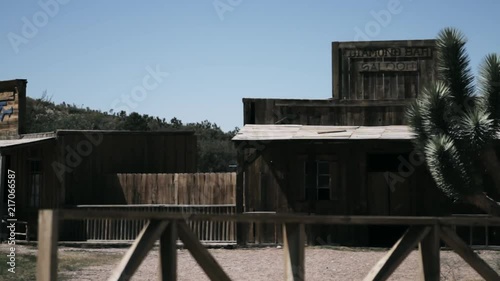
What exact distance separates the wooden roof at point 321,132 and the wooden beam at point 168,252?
39.7 ft

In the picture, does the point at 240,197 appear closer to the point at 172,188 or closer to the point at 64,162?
the point at 172,188

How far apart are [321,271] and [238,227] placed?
561cm

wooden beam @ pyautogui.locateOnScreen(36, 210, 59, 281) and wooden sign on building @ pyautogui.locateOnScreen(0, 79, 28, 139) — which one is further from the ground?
wooden sign on building @ pyautogui.locateOnScreen(0, 79, 28, 139)

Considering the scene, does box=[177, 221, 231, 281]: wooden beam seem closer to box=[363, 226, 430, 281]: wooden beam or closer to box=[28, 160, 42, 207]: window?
box=[363, 226, 430, 281]: wooden beam

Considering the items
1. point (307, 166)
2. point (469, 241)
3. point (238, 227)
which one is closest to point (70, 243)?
point (238, 227)

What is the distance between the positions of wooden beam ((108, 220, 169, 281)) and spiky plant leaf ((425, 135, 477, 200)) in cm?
1233

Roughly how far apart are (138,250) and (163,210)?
51.5 feet

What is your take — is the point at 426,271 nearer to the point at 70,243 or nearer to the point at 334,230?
the point at 334,230

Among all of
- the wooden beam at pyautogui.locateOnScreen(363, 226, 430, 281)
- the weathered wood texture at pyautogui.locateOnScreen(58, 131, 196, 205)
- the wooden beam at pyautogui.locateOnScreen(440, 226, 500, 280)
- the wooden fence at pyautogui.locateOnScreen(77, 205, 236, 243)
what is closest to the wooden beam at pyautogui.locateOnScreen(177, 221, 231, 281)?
the wooden beam at pyautogui.locateOnScreen(363, 226, 430, 281)

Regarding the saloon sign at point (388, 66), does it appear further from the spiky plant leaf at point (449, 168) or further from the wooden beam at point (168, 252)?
the wooden beam at point (168, 252)

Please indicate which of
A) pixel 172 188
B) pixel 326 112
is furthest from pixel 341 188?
pixel 172 188

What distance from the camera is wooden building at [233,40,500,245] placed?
18.8m

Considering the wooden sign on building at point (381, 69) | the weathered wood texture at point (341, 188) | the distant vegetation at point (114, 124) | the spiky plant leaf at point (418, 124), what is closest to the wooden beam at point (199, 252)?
the spiky plant leaf at point (418, 124)

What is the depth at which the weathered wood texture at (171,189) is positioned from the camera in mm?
20422
